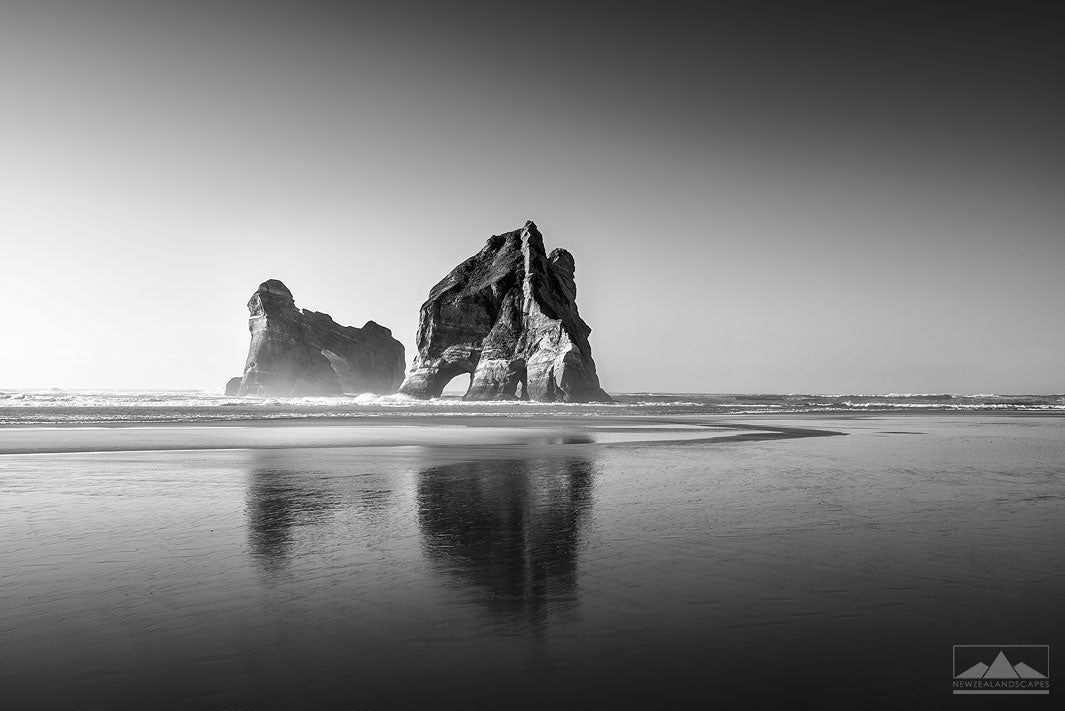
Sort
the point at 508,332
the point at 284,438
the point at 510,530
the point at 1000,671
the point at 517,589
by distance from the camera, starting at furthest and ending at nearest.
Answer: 1. the point at 508,332
2. the point at 284,438
3. the point at 510,530
4. the point at 517,589
5. the point at 1000,671

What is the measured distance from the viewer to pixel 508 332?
67.1 m

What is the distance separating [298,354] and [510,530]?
98.8 m

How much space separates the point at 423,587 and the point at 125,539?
3.57m

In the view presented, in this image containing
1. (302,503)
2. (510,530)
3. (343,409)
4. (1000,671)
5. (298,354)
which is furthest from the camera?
(298,354)

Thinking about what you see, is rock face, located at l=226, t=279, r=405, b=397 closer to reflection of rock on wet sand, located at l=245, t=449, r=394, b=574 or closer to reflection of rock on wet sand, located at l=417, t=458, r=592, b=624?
reflection of rock on wet sand, located at l=245, t=449, r=394, b=574

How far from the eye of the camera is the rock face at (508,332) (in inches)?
2366

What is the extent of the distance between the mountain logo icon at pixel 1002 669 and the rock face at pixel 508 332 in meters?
54.8

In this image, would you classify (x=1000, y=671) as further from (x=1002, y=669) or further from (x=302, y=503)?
(x=302, y=503)

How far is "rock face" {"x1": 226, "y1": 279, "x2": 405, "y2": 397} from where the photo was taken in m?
93.1

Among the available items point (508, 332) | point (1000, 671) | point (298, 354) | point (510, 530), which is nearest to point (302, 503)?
point (510, 530)

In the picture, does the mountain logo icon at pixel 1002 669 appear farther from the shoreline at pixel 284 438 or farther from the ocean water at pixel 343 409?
the ocean water at pixel 343 409

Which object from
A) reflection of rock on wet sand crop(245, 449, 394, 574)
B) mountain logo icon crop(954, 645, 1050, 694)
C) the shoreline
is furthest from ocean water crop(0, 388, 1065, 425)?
mountain logo icon crop(954, 645, 1050, 694)

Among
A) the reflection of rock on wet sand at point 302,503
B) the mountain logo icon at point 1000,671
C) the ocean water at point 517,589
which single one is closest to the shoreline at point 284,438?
the reflection of rock on wet sand at point 302,503

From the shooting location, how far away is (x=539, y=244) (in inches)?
2768
